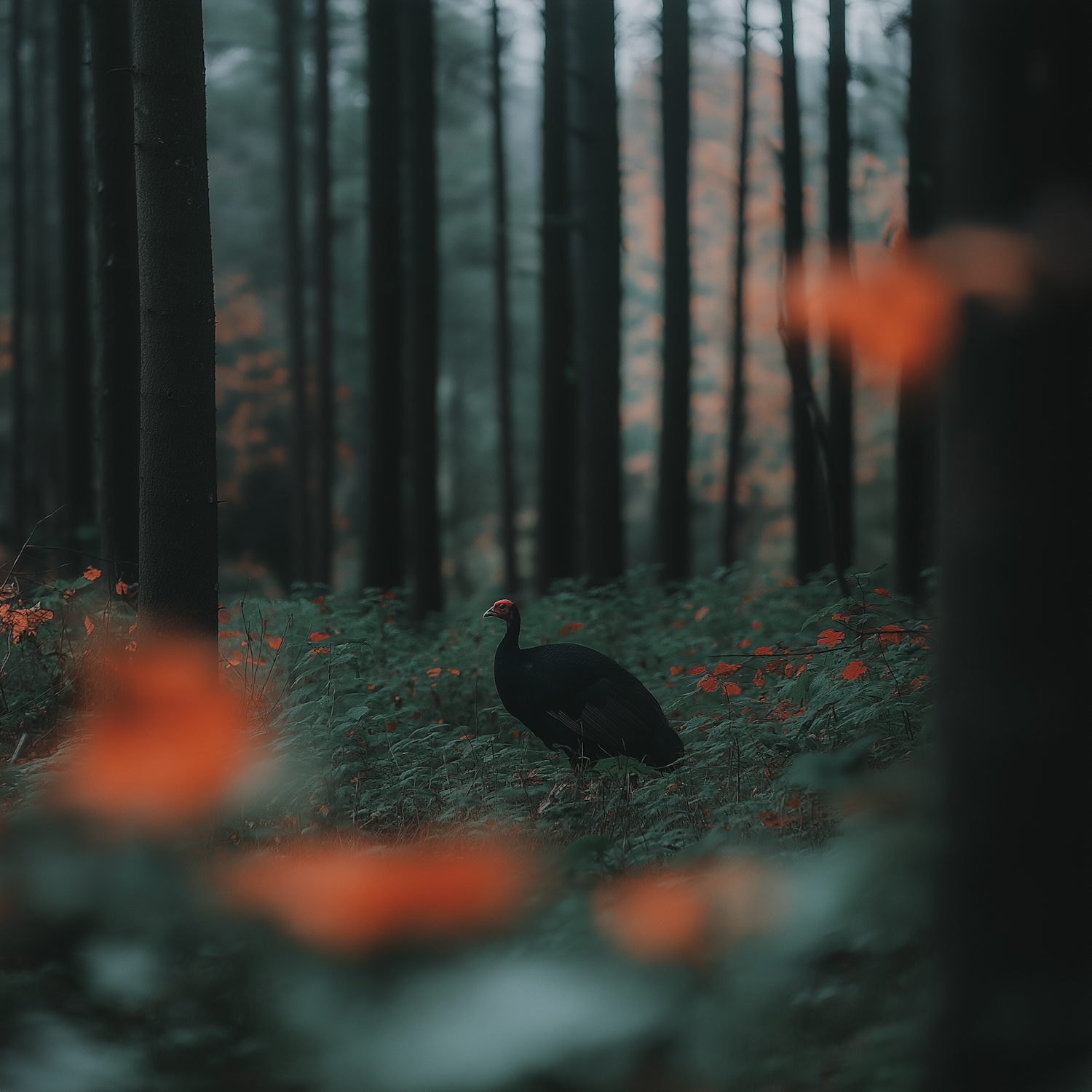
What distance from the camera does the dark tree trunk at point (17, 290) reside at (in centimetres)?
1734

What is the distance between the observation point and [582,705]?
5.27 meters

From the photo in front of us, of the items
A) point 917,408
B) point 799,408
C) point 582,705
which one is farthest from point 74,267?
point 917,408

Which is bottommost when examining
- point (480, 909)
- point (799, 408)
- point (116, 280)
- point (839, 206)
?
point (480, 909)

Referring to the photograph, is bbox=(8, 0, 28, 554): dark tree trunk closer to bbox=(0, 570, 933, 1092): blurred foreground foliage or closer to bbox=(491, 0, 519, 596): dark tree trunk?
bbox=(491, 0, 519, 596): dark tree trunk

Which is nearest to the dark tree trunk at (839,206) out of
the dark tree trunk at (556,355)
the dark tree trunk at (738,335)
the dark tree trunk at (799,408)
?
the dark tree trunk at (799,408)

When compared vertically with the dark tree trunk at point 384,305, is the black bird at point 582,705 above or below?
below

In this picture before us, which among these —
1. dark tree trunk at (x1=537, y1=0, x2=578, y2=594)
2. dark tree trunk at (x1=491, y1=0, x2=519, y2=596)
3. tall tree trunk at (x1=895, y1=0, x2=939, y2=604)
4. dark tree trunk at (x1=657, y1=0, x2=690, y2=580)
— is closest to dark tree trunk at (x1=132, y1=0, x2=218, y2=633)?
dark tree trunk at (x1=537, y1=0, x2=578, y2=594)

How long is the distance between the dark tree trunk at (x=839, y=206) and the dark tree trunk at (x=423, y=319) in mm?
5190

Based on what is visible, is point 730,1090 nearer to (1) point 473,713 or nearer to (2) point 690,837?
(2) point 690,837

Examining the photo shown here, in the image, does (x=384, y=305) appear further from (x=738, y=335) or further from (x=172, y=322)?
(x=738, y=335)

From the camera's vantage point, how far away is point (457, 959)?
2107 mm

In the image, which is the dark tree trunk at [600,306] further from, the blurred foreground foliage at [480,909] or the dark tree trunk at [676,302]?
the blurred foreground foliage at [480,909]

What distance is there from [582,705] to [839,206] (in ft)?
33.3

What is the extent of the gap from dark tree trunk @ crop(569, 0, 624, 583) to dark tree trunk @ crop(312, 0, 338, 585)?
580cm
